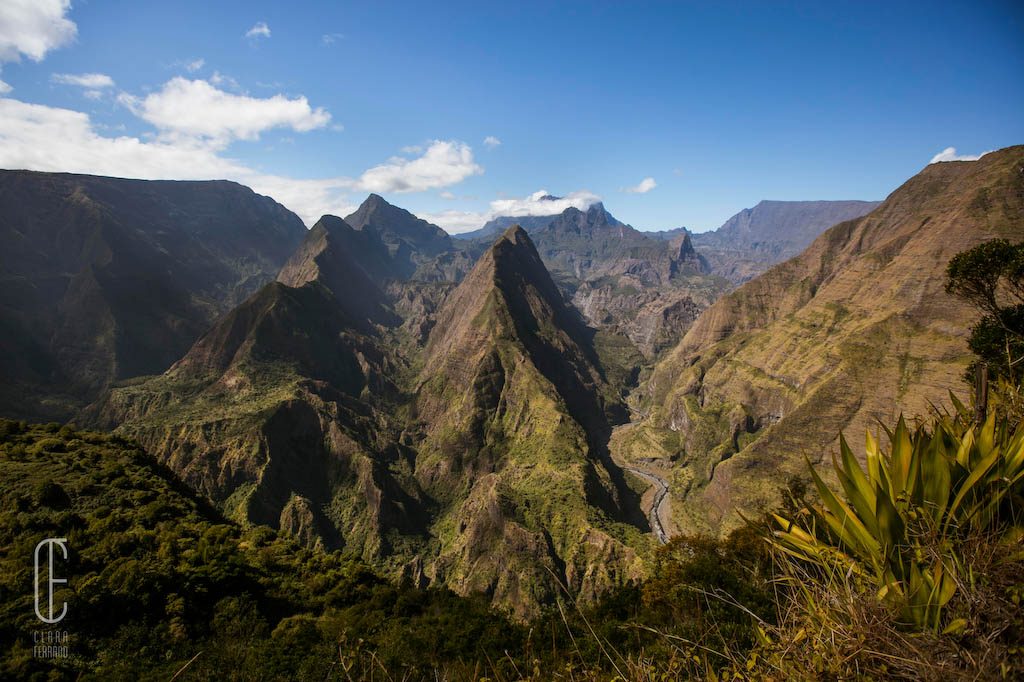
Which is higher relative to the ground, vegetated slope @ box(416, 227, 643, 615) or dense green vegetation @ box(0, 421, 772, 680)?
dense green vegetation @ box(0, 421, 772, 680)

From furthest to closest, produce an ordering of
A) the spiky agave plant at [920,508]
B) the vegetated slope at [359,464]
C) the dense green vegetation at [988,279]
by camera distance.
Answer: the vegetated slope at [359,464], the dense green vegetation at [988,279], the spiky agave plant at [920,508]

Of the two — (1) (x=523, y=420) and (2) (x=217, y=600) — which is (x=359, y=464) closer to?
(1) (x=523, y=420)

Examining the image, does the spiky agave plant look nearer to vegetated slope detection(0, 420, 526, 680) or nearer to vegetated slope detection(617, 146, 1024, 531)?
vegetated slope detection(0, 420, 526, 680)

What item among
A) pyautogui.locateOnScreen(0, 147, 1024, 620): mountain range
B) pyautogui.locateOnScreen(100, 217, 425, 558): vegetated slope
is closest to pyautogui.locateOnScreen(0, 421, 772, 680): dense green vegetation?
pyautogui.locateOnScreen(0, 147, 1024, 620): mountain range

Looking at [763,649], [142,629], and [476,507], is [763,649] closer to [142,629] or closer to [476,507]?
[142,629]

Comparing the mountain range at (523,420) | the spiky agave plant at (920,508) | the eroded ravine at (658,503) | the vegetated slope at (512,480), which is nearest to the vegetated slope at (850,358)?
the mountain range at (523,420)

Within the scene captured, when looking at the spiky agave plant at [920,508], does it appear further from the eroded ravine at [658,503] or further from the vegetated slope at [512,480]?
the eroded ravine at [658,503]
